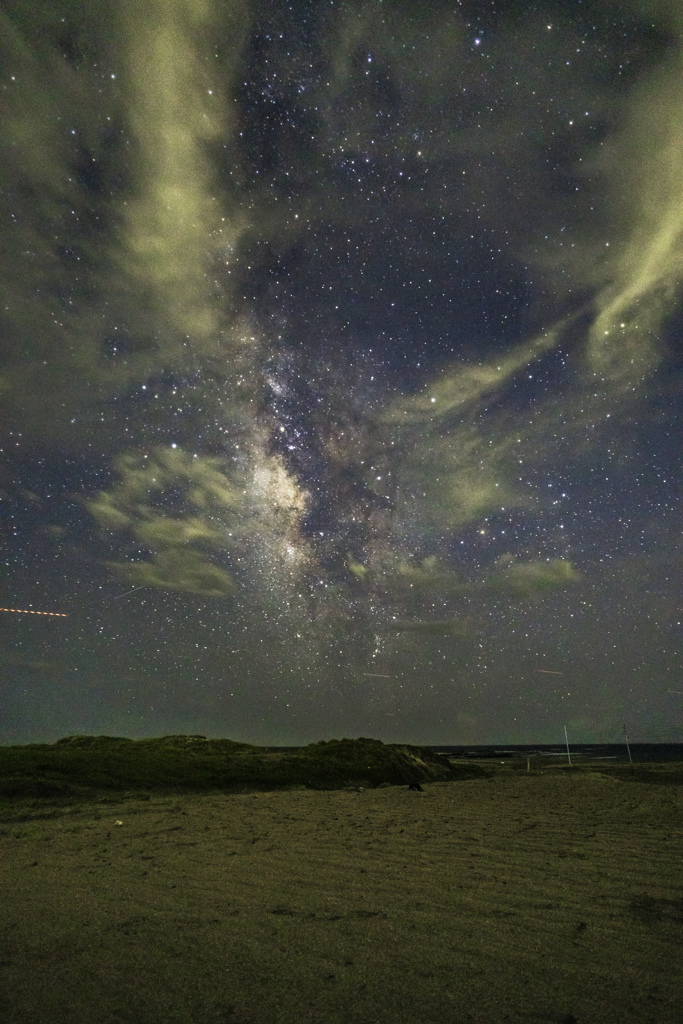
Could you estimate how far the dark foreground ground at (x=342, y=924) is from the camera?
3.18 metres

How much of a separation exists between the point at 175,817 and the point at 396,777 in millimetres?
12498

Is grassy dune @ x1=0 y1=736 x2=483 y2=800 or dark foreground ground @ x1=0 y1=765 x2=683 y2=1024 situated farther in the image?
grassy dune @ x1=0 y1=736 x2=483 y2=800

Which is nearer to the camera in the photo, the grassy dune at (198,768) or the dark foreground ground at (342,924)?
the dark foreground ground at (342,924)

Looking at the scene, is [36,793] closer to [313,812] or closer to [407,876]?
[313,812]

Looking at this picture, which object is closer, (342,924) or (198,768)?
(342,924)

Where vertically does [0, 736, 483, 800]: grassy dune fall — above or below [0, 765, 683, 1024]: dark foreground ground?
above

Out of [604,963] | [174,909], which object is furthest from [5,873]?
[604,963]

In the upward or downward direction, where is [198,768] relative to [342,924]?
upward

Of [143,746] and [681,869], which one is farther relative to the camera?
[143,746]

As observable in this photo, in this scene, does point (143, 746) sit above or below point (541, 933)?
above

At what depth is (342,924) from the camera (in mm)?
4473

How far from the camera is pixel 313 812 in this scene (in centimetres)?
1130

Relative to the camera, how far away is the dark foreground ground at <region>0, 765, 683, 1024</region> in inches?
125

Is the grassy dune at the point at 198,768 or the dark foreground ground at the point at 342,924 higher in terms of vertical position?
the grassy dune at the point at 198,768
